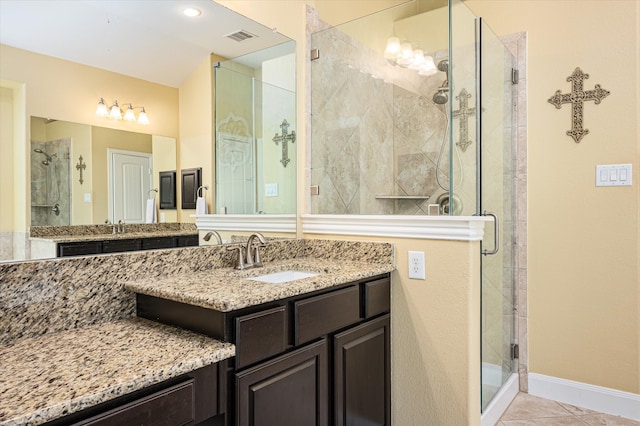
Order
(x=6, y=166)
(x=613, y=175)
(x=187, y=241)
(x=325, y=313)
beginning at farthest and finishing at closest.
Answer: (x=613, y=175) < (x=187, y=241) < (x=325, y=313) < (x=6, y=166)

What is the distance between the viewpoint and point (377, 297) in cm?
193

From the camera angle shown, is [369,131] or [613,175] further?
[369,131]

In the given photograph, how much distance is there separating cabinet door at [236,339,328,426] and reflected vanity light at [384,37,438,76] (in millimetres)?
2156

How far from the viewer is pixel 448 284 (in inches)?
74.3

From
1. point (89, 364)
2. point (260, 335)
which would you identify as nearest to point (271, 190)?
point (260, 335)

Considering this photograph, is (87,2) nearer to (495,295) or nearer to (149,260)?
(149,260)

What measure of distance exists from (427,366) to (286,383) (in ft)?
2.73

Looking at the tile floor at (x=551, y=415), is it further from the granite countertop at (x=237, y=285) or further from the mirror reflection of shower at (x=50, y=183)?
the mirror reflection of shower at (x=50, y=183)

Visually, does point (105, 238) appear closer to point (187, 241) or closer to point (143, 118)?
point (187, 241)

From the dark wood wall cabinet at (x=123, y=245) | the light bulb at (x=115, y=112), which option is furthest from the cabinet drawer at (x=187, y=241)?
the light bulb at (x=115, y=112)

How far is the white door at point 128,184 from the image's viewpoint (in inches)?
58.9

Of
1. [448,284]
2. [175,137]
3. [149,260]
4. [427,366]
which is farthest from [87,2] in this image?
[427,366]

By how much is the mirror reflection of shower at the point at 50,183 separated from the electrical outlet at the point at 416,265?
1424mm

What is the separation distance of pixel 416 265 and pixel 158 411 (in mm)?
1312
